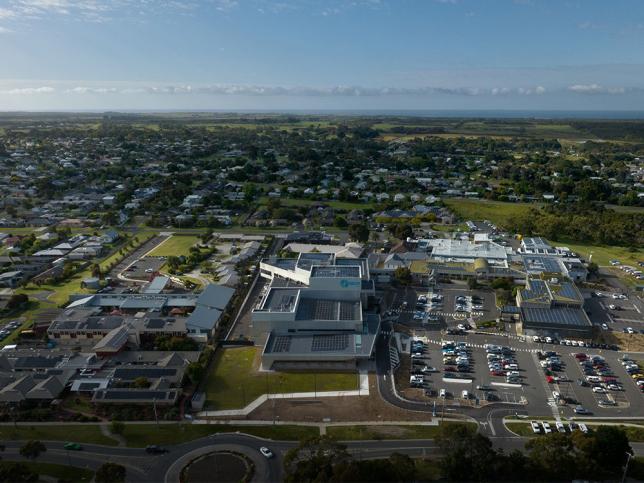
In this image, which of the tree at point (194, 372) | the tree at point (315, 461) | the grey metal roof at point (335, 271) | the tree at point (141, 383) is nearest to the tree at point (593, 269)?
the grey metal roof at point (335, 271)

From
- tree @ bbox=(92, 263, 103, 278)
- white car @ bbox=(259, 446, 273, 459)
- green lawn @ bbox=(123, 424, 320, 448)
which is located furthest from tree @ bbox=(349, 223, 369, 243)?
white car @ bbox=(259, 446, 273, 459)

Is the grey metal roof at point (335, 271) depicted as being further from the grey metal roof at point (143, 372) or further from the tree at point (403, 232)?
the tree at point (403, 232)

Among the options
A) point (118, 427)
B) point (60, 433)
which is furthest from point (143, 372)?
point (60, 433)

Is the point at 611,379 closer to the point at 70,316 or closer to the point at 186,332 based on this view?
the point at 186,332

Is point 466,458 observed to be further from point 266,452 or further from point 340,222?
point 340,222

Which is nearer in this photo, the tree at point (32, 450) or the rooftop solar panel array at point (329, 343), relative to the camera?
the tree at point (32, 450)

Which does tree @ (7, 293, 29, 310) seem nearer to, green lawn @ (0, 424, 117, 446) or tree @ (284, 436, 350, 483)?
green lawn @ (0, 424, 117, 446)

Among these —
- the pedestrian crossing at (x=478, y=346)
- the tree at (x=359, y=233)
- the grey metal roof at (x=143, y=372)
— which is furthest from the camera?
the tree at (x=359, y=233)
